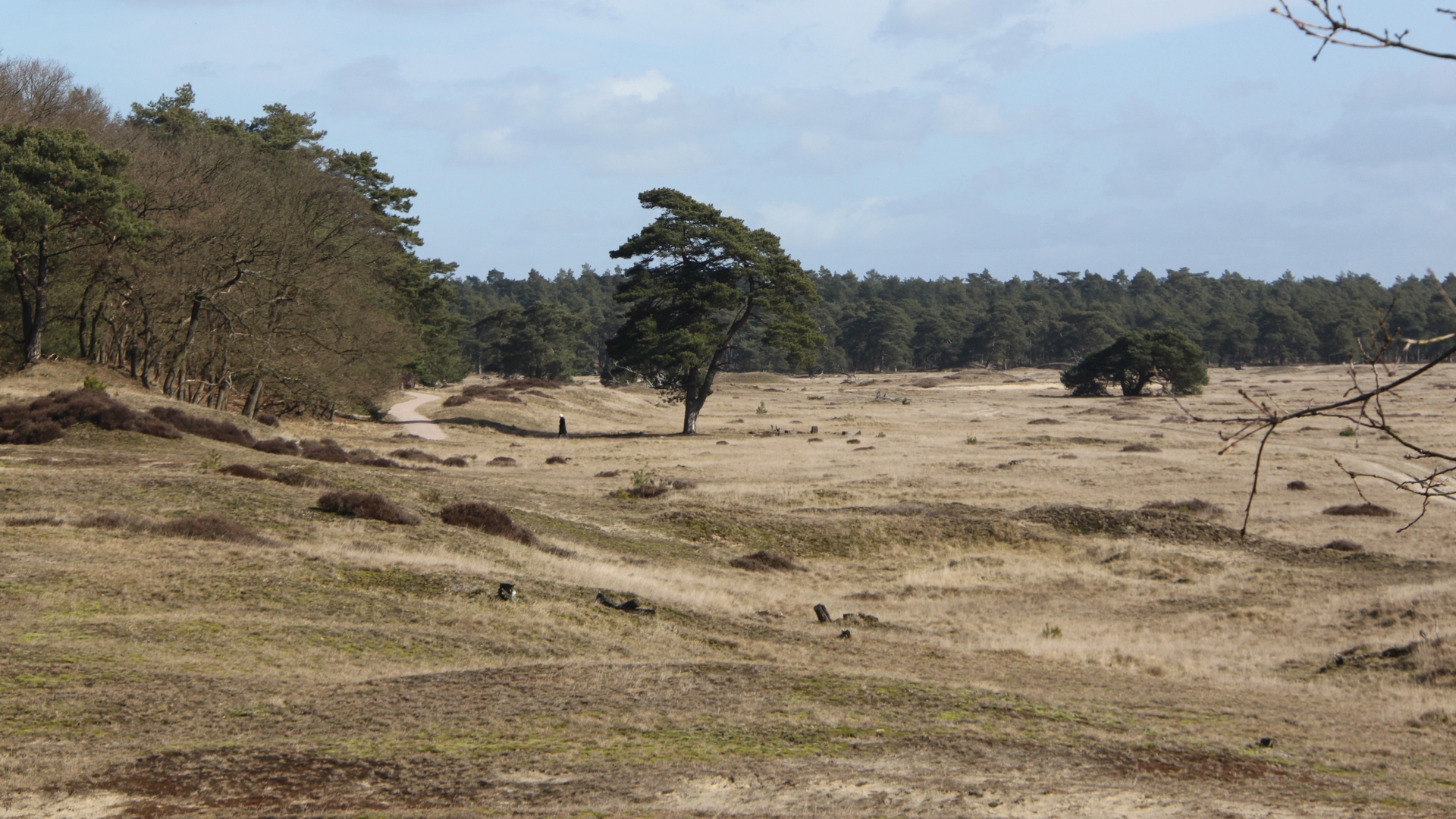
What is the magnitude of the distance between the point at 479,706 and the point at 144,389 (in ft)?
116

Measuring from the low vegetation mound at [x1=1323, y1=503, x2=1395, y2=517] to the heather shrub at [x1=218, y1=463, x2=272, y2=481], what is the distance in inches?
1116

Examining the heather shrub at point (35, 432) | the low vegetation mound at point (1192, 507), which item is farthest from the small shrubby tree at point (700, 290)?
the heather shrub at point (35, 432)

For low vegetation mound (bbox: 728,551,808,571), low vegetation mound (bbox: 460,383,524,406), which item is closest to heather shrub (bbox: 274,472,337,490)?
low vegetation mound (bbox: 728,551,808,571)

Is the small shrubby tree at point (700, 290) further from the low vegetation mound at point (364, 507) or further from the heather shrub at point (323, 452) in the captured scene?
the low vegetation mound at point (364, 507)

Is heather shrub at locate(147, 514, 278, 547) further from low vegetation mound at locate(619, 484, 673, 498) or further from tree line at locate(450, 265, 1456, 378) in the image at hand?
tree line at locate(450, 265, 1456, 378)

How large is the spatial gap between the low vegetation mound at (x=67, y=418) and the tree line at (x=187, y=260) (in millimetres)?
7928

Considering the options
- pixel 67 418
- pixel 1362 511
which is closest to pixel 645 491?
pixel 67 418

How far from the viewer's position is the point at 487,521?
875 inches

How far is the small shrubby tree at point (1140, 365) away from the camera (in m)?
89.9

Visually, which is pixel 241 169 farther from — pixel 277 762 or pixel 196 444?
pixel 277 762

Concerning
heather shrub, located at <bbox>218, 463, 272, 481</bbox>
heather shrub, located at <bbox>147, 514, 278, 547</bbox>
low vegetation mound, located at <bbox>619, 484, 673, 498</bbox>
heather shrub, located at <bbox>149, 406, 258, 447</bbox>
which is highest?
heather shrub, located at <bbox>149, 406, 258, 447</bbox>

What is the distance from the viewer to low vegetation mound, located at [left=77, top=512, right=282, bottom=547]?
16.7 metres

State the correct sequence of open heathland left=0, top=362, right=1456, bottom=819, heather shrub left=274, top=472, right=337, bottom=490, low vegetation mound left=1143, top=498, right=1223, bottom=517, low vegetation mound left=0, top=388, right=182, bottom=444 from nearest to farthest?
1. open heathland left=0, top=362, right=1456, bottom=819
2. heather shrub left=274, top=472, right=337, bottom=490
3. low vegetation mound left=0, top=388, right=182, bottom=444
4. low vegetation mound left=1143, top=498, right=1223, bottom=517

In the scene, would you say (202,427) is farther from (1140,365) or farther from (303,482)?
(1140,365)
